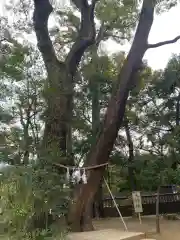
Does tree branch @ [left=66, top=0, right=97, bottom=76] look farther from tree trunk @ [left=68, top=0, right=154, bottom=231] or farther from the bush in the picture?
the bush

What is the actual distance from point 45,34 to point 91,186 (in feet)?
10.8

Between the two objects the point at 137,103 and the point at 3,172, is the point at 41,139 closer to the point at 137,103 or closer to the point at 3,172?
the point at 3,172

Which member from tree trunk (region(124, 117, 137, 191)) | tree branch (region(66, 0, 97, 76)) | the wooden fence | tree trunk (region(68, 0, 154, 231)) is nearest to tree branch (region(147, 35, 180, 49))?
tree trunk (region(68, 0, 154, 231))

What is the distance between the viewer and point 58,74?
634 centimetres

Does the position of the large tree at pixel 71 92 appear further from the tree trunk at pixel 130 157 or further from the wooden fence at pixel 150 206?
the wooden fence at pixel 150 206

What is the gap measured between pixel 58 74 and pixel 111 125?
151cm

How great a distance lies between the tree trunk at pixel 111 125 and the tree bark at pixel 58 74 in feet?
2.48

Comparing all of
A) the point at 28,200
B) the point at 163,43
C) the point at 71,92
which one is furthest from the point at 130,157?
the point at 28,200

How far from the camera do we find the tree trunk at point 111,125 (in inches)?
225

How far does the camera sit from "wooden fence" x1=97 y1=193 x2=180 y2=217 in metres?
10.6

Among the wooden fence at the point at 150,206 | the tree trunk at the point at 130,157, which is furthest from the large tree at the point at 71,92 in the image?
the wooden fence at the point at 150,206

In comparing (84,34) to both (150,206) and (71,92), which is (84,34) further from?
(150,206)

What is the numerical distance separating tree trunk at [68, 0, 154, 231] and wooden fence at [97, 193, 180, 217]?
5137mm

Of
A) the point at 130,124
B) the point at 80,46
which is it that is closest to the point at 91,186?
the point at 80,46
